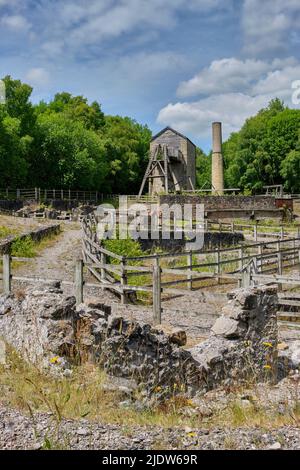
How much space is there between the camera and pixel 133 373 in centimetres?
579

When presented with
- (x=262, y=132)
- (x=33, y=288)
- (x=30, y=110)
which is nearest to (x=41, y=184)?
(x=30, y=110)

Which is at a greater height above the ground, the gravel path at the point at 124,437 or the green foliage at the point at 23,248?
the green foliage at the point at 23,248

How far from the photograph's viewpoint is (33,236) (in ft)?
70.4

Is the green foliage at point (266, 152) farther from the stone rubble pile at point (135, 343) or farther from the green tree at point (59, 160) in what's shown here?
the stone rubble pile at point (135, 343)

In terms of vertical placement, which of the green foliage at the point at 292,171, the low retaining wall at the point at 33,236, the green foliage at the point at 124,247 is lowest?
the green foliage at the point at 124,247

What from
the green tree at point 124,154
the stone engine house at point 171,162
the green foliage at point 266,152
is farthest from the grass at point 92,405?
the green tree at point 124,154

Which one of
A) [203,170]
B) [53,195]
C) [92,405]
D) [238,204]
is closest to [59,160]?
[53,195]

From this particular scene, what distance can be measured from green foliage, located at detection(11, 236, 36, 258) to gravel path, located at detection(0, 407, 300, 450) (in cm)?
1423

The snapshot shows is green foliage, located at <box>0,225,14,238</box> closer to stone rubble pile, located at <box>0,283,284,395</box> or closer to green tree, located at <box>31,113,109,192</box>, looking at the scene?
stone rubble pile, located at <box>0,283,284,395</box>

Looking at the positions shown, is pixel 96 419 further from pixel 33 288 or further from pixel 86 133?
pixel 86 133

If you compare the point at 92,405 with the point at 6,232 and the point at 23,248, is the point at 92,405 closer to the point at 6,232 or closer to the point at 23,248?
the point at 23,248

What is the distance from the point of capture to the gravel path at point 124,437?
3959 mm

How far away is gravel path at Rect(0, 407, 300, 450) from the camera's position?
3959 millimetres

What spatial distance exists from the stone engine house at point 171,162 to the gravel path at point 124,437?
49.3 m
